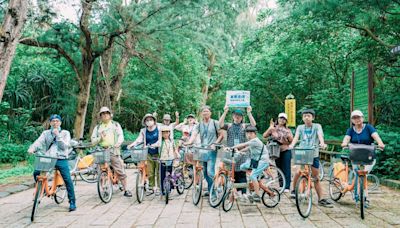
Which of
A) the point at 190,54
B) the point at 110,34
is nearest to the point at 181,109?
the point at 190,54

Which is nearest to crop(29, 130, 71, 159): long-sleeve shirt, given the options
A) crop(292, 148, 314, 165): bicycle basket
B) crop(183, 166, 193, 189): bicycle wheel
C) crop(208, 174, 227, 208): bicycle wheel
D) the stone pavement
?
the stone pavement

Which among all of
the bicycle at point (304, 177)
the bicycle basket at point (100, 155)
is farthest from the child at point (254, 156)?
the bicycle basket at point (100, 155)

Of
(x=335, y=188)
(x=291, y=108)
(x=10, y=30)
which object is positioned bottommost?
(x=335, y=188)

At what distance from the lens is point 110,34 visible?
12.1m

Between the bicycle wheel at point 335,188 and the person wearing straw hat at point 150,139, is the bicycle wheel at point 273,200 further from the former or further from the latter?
the person wearing straw hat at point 150,139

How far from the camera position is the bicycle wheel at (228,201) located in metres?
6.56

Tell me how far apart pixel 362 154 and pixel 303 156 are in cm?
86

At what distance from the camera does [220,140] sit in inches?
295

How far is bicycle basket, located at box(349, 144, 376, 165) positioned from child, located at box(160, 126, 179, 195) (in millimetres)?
3250

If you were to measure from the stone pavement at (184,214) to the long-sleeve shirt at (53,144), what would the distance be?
0.98 metres

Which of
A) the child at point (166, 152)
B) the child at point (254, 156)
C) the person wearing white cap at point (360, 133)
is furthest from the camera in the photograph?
the child at point (166, 152)

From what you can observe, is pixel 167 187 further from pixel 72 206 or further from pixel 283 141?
pixel 283 141

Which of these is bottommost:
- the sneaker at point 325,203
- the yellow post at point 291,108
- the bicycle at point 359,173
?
the sneaker at point 325,203

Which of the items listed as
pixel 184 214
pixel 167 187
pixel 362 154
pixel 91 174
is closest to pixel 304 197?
pixel 362 154
